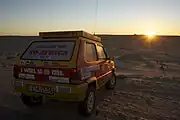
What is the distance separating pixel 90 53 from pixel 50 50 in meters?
1.00

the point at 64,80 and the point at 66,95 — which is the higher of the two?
the point at 64,80

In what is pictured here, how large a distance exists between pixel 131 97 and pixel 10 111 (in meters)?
3.64

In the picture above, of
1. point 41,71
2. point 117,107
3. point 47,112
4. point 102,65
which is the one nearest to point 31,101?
point 47,112

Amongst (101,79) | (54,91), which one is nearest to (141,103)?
(101,79)

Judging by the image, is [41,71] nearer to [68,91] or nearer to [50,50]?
[50,50]

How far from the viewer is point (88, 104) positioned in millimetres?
4750

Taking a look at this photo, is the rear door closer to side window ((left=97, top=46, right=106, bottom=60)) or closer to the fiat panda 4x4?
side window ((left=97, top=46, right=106, bottom=60))

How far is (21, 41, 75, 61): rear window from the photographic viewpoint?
14.4 ft

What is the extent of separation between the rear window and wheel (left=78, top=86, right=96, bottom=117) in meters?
1.01

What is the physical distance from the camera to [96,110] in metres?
5.15

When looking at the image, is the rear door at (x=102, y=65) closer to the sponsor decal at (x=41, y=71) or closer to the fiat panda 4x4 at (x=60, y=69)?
the fiat panda 4x4 at (x=60, y=69)

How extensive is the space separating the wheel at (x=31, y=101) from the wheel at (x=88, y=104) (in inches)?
56.9

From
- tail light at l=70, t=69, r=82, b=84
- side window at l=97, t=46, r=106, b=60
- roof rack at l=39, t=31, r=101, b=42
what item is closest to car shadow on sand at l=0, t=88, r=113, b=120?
tail light at l=70, t=69, r=82, b=84

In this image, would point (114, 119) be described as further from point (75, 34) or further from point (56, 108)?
point (75, 34)
